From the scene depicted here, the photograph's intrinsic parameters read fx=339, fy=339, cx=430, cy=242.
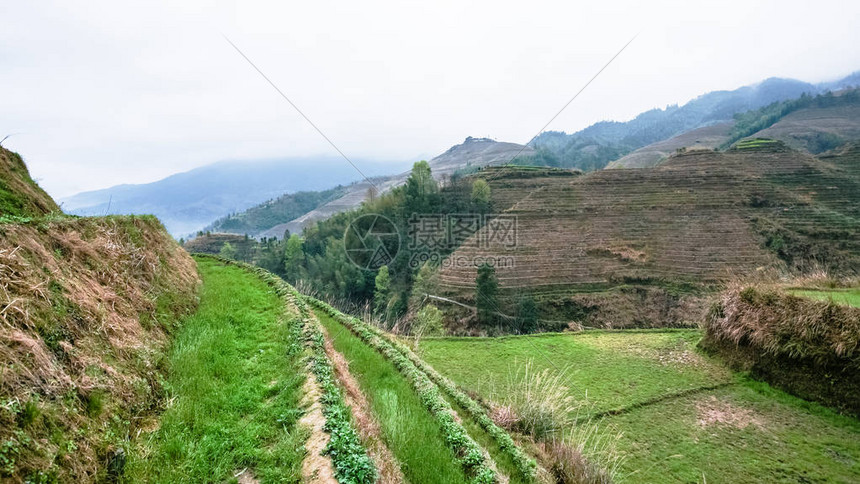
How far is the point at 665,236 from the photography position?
37.5 meters

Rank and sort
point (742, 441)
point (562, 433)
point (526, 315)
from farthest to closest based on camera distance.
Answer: point (526, 315) → point (562, 433) → point (742, 441)

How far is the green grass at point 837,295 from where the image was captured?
6.37 m

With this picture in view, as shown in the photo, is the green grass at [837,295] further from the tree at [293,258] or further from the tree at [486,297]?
the tree at [293,258]

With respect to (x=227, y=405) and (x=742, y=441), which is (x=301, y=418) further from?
(x=742, y=441)

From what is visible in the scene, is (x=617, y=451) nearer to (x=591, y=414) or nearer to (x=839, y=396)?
(x=591, y=414)

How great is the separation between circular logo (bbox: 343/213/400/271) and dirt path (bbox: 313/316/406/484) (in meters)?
42.5

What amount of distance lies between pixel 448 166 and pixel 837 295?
152m

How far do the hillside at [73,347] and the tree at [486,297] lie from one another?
2666cm

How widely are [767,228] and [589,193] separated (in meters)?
18.6

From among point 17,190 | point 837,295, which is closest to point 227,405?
point 17,190

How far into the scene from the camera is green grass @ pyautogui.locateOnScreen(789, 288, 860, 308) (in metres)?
6.37

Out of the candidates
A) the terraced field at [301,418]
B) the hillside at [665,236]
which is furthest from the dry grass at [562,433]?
the hillside at [665,236]

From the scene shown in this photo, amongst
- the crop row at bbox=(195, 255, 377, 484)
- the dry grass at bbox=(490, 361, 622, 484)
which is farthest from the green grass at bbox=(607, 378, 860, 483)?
the crop row at bbox=(195, 255, 377, 484)

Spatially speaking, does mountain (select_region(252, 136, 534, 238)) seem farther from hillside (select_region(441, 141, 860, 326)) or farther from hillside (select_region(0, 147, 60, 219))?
hillside (select_region(0, 147, 60, 219))
